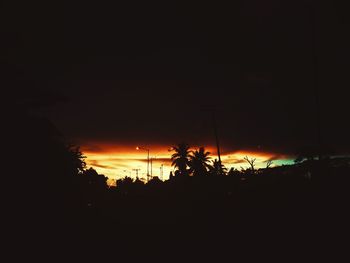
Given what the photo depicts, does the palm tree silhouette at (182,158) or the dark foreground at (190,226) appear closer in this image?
the dark foreground at (190,226)

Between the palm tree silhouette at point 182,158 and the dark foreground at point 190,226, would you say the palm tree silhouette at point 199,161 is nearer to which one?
the palm tree silhouette at point 182,158

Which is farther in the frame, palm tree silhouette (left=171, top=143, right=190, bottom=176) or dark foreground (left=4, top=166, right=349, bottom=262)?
palm tree silhouette (left=171, top=143, right=190, bottom=176)

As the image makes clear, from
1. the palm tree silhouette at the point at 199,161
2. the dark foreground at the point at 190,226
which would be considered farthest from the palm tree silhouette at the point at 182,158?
the dark foreground at the point at 190,226

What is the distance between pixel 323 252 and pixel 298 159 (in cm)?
6331

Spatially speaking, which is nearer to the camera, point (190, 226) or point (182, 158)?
point (190, 226)

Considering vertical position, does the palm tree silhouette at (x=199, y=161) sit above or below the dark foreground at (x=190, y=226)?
above

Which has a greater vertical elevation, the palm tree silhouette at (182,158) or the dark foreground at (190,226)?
the palm tree silhouette at (182,158)

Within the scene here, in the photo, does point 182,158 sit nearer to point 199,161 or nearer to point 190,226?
point 199,161

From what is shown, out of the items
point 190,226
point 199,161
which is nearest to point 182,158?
point 199,161

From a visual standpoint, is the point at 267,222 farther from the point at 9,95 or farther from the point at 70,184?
the point at 9,95

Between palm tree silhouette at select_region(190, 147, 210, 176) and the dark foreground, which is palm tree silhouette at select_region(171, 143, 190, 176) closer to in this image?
palm tree silhouette at select_region(190, 147, 210, 176)

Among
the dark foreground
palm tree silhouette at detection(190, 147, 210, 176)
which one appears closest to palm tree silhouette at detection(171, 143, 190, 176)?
palm tree silhouette at detection(190, 147, 210, 176)

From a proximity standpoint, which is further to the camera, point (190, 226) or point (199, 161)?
point (199, 161)

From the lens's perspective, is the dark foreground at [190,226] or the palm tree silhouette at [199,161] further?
the palm tree silhouette at [199,161]
